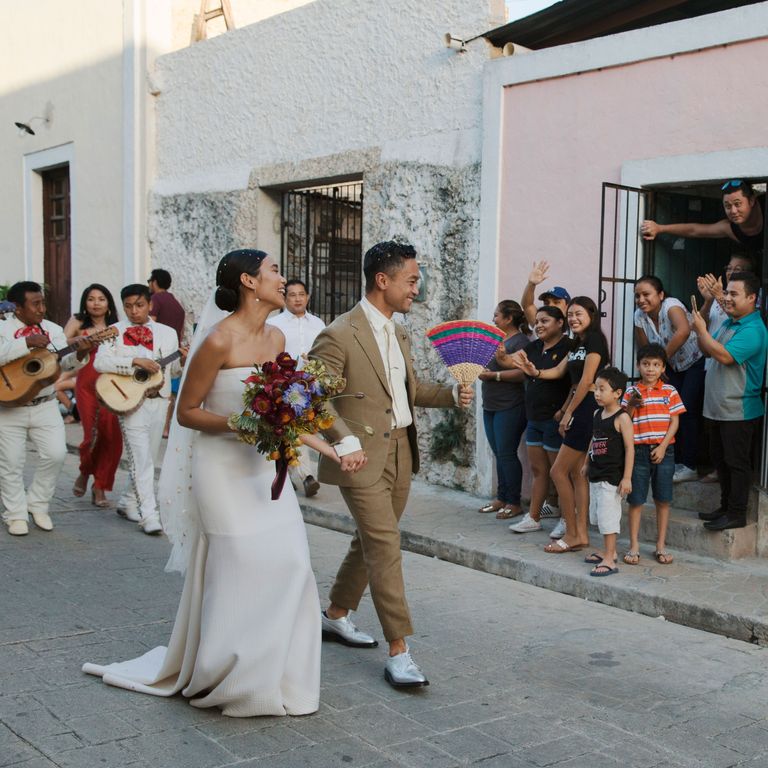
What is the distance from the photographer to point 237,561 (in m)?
4.10

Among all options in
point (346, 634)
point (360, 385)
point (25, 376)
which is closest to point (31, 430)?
point (25, 376)

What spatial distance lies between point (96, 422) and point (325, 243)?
398 cm

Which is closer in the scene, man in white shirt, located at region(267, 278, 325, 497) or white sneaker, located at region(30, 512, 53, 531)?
white sneaker, located at region(30, 512, 53, 531)

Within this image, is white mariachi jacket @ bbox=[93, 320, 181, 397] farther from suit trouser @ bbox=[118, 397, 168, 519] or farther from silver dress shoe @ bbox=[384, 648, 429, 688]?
silver dress shoe @ bbox=[384, 648, 429, 688]

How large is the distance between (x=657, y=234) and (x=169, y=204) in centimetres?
733

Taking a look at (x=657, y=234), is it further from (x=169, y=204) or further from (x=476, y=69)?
(x=169, y=204)

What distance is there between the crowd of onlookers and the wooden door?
374 inches

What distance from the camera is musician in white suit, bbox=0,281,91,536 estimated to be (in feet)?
24.6

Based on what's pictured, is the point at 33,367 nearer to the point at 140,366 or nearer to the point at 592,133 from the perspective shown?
the point at 140,366

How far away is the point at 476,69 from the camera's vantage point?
349 inches

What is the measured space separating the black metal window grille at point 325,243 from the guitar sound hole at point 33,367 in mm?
4249

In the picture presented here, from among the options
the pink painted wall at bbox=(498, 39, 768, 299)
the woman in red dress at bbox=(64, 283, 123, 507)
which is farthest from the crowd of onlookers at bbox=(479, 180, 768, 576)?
the woman in red dress at bbox=(64, 283, 123, 507)

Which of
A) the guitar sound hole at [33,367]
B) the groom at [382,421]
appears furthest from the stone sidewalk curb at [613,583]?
the guitar sound hole at [33,367]

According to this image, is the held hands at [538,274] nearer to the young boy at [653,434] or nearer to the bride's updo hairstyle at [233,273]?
the young boy at [653,434]
